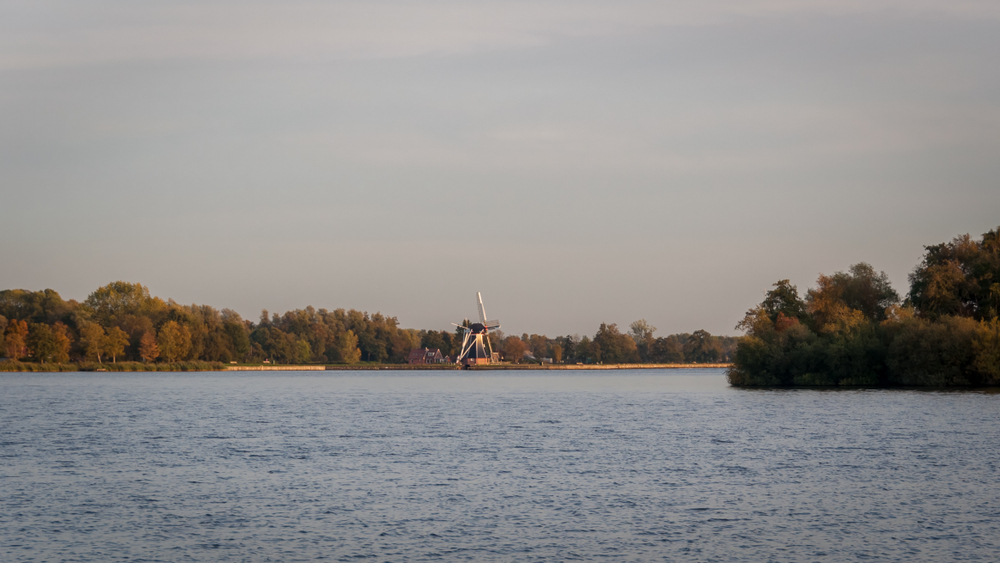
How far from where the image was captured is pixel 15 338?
142 metres

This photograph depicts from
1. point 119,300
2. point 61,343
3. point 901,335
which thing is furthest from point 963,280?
point 119,300

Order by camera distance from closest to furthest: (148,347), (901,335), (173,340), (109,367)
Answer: (901,335) < (109,367) < (148,347) < (173,340)

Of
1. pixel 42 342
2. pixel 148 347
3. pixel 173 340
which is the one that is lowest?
pixel 148 347

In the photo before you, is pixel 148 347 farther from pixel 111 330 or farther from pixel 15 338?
pixel 15 338

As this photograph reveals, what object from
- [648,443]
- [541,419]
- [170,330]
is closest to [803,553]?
[648,443]

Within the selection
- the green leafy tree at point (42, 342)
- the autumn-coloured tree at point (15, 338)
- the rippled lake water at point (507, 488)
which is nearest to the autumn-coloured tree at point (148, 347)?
the green leafy tree at point (42, 342)

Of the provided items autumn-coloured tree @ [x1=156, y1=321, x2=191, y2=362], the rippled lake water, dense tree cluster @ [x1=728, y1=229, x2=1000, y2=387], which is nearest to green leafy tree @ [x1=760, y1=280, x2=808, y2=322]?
dense tree cluster @ [x1=728, y1=229, x2=1000, y2=387]

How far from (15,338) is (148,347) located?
21.2 m

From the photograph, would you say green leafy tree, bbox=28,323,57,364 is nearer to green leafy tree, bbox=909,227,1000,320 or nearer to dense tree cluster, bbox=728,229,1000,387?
dense tree cluster, bbox=728,229,1000,387

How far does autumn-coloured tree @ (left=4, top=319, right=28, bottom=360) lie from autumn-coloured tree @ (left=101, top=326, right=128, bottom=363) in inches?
487

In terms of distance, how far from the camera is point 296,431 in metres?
46.1

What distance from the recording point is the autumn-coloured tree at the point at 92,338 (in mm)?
146625

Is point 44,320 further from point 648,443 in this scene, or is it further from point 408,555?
point 408,555

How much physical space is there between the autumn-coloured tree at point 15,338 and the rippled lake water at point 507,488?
104442 millimetres
